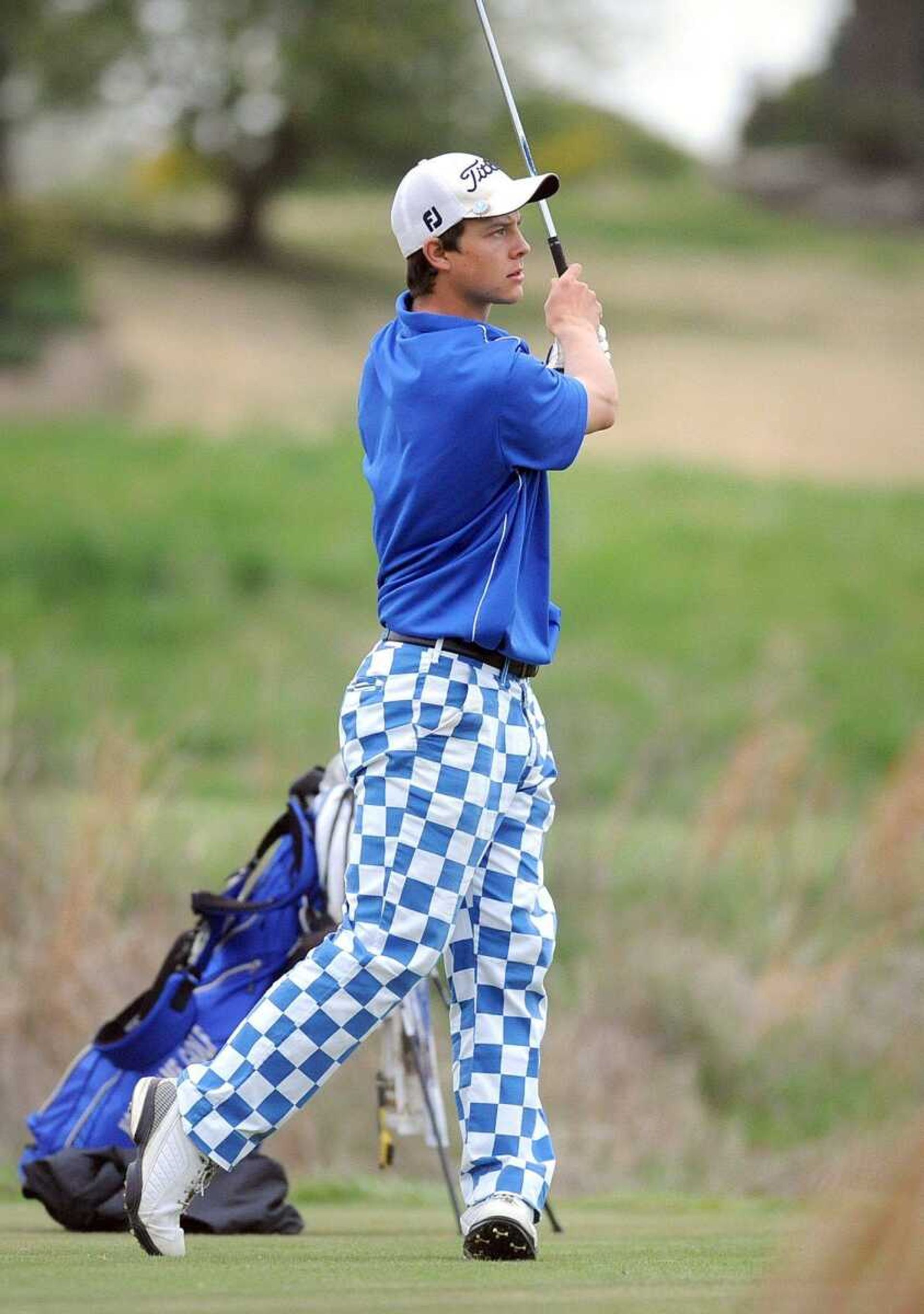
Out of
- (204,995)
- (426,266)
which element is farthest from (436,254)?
(204,995)

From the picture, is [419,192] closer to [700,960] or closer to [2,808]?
[2,808]

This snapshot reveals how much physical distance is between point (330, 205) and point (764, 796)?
76.6ft

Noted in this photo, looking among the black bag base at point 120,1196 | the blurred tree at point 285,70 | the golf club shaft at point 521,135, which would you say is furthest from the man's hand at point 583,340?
the blurred tree at point 285,70

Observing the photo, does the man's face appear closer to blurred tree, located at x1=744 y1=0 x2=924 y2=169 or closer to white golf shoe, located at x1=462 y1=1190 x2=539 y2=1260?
white golf shoe, located at x1=462 y1=1190 x2=539 y2=1260

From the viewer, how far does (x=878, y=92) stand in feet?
115

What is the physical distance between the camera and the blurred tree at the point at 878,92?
3441 cm

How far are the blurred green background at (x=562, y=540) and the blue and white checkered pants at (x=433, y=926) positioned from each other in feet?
11.1

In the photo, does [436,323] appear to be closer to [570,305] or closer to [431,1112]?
[570,305]

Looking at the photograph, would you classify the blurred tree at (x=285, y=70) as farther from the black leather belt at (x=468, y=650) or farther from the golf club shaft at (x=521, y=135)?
the black leather belt at (x=468, y=650)

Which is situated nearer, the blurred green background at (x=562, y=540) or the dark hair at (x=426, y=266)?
the dark hair at (x=426, y=266)

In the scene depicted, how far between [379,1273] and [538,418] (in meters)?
1.37

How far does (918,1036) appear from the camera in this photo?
9.86 metres

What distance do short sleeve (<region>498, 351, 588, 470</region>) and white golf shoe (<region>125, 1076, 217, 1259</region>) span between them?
118 centimetres

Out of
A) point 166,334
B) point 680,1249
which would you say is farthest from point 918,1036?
point 166,334
